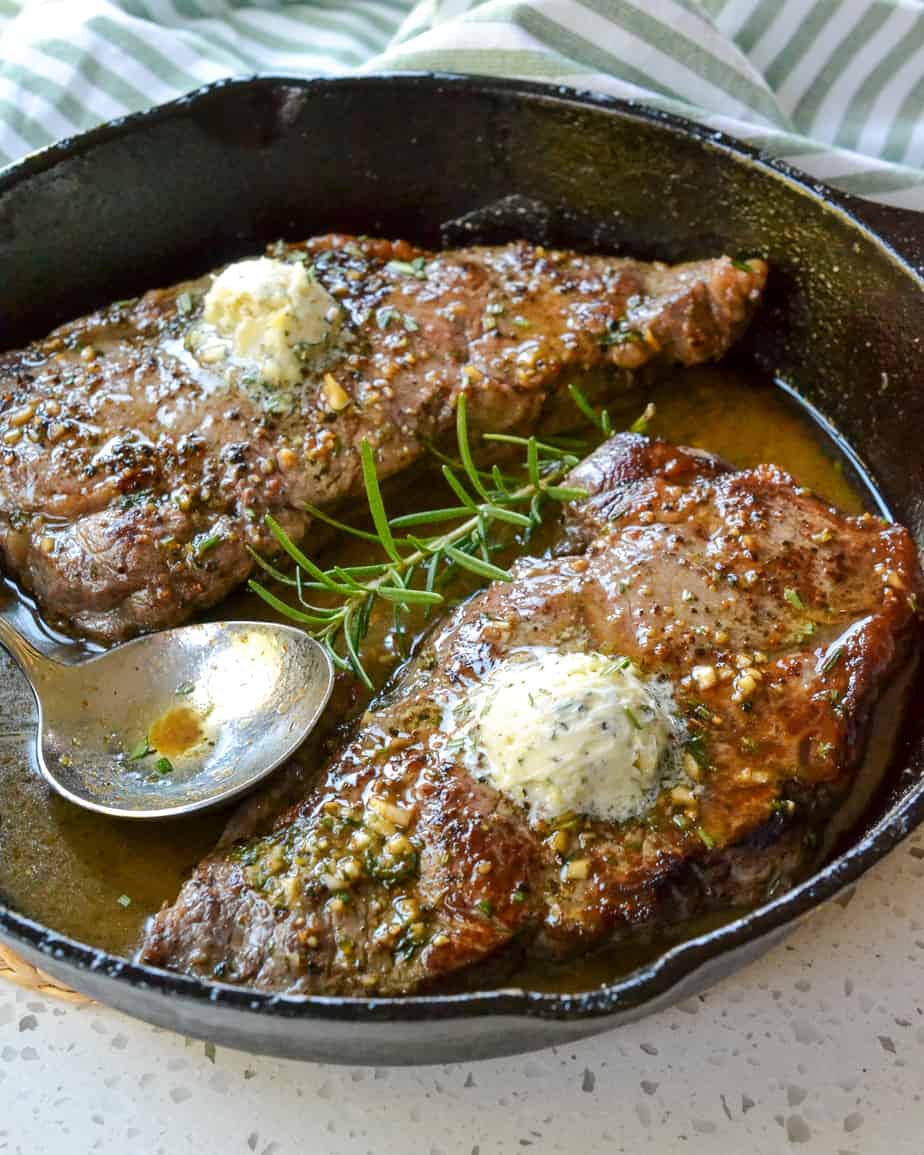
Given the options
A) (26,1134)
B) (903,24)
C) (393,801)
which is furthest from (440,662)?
(903,24)

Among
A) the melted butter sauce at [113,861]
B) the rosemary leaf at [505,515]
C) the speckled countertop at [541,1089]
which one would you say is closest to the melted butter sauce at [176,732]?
the melted butter sauce at [113,861]

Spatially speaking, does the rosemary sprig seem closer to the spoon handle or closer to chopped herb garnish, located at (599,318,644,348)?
chopped herb garnish, located at (599,318,644,348)

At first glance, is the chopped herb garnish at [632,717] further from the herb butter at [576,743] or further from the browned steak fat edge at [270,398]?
the browned steak fat edge at [270,398]

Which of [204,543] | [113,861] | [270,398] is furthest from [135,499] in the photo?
[113,861]

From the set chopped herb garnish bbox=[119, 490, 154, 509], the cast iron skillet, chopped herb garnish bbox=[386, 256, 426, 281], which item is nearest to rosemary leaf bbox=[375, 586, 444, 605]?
chopped herb garnish bbox=[119, 490, 154, 509]

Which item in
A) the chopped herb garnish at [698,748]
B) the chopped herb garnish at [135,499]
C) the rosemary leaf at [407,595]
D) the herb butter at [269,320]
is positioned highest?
the herb butter at [269,320]

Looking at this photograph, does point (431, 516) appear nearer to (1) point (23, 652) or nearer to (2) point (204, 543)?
(2) point (204, 543)
